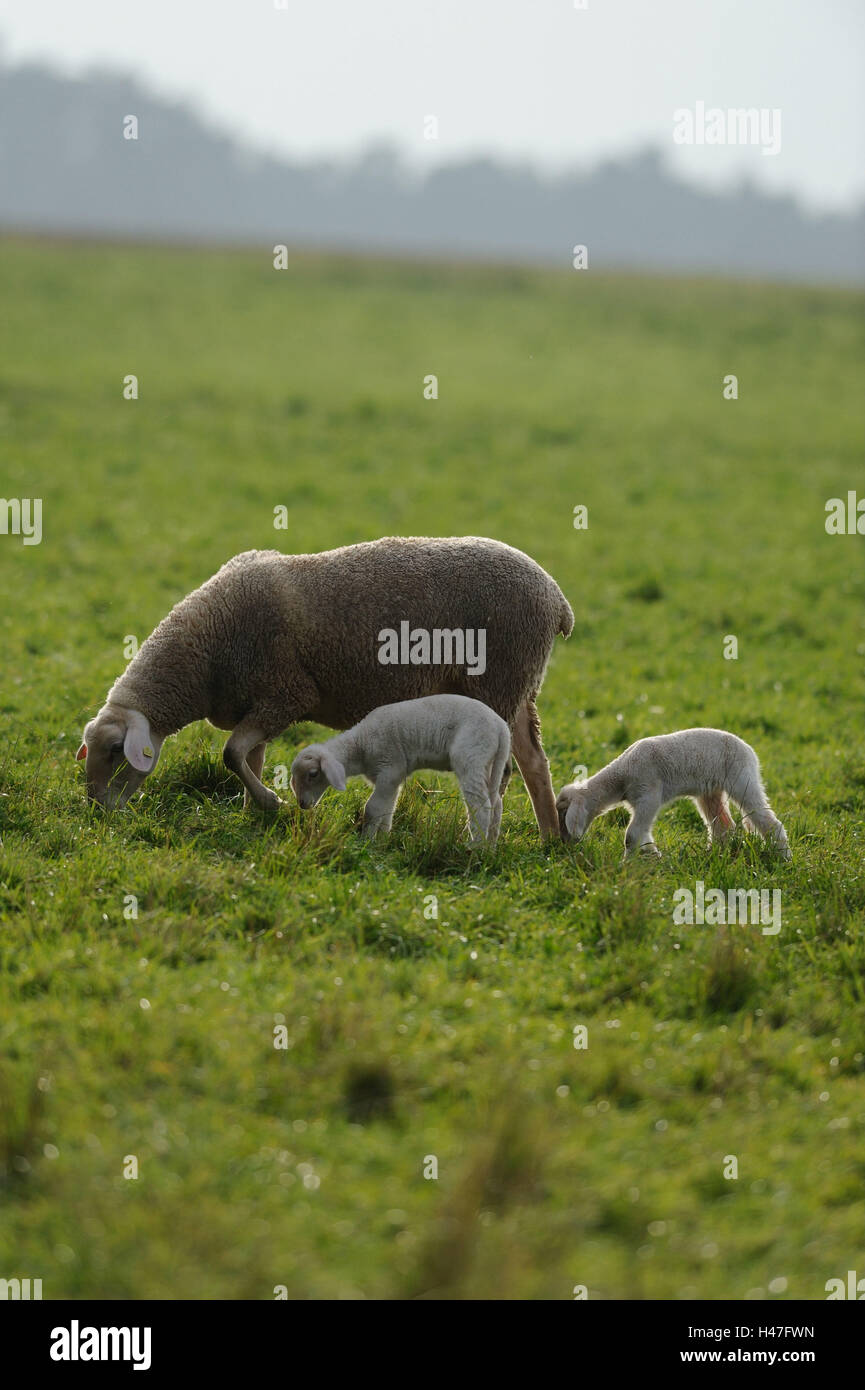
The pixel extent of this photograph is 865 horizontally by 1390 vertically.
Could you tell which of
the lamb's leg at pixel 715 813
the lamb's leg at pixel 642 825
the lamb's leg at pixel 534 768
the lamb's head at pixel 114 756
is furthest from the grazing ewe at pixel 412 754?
the lamb's leg at pixel 715 813

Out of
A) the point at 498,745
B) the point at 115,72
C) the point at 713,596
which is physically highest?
the point at 115,72

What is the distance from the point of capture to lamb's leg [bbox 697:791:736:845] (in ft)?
22.2

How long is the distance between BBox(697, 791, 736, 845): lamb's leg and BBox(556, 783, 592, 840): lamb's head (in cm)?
69

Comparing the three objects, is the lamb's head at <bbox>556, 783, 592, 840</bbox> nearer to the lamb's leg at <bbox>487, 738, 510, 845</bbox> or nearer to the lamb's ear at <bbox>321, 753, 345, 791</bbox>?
the lamb's leg at <bbox>487, 738, 510, 845</bbox>

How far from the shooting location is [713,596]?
40.7 ft

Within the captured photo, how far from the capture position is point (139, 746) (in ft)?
20.6

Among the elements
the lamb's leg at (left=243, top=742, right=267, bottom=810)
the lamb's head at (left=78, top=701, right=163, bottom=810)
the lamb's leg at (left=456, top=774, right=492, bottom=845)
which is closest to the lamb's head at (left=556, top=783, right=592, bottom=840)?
the lamb's leg at (left=456, top=774, right=492, bottom=845)

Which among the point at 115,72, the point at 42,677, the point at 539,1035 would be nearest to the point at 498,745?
the point at 539,1035

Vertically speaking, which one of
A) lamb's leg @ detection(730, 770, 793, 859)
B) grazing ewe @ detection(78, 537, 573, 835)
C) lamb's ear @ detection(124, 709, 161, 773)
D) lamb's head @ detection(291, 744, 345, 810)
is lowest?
lamb's leg @ detection(730, 770, 793, 859)

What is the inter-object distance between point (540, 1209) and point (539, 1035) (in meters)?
0.96

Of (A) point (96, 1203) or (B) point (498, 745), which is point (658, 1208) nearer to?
(A) point (96, 1203)

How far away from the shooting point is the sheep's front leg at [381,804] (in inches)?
248
